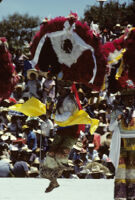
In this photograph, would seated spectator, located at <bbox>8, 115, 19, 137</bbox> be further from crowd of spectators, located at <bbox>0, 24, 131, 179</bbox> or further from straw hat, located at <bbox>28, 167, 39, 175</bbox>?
straw hat, located at <bbox>28, 167, 39, 175</bbox>

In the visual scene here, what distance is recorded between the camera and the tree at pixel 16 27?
43619 mm

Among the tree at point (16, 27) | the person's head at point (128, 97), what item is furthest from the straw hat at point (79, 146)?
the tree at point (16, 27)

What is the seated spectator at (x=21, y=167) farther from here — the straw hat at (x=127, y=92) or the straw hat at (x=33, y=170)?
the straw hat at (x=127, y=92)

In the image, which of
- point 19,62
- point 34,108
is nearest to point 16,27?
point 19,62

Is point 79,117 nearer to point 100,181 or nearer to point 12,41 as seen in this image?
point 100,181

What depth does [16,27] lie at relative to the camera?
Result: 47688 mm

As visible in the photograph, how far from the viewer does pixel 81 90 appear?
16.8m

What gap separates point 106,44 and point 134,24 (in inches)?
21.8

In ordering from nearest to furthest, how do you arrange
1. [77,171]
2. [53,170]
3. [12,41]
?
[53,170] < [77,171] < [12,41]

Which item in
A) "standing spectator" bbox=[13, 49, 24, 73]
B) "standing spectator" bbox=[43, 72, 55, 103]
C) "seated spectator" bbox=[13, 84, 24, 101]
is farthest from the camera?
"standing spectator" bbox=[13, 49, 24, 73]

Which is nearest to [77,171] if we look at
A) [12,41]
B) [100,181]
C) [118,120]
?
[100,181]

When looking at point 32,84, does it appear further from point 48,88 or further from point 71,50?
point 71,50

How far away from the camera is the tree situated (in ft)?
143

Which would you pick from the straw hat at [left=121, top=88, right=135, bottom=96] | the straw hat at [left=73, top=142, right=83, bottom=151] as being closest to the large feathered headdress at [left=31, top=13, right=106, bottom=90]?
the straw hat at [left=121, top=88, right=135, bottom=96]
